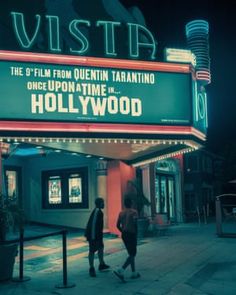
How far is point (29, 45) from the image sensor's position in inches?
503

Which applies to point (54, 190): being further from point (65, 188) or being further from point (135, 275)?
point (135, 275)

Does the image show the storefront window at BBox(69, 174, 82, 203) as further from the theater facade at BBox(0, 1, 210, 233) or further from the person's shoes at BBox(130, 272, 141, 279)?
the person's shoes at BBox(130, 272, 141, 279)

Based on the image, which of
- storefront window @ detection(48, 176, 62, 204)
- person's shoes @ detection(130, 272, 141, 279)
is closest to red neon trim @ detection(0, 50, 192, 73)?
person's shoes @ detection(130, 272, 141, 279)

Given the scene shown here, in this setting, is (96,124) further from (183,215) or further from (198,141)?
(183,215)

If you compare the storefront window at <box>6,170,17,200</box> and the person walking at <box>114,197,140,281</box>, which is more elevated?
the storefront window at <box>6,170,17,200</box>

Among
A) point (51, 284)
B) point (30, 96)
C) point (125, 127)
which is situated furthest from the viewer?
point (125, 127)

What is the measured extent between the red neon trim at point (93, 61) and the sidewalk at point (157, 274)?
218 inches

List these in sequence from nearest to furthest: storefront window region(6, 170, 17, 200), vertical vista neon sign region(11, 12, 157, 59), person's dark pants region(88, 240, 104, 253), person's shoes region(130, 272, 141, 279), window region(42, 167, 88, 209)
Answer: person's shoes region(130, 272, 141, 279) → person's dark pants region(88, 240, 104, 253) → vertical vista neon sign region(11, 12, 157, 59) → window region(42, 167, 88, 209) → storefront window region(6, 170, 17, 200)

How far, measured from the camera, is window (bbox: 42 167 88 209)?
20.2 meters

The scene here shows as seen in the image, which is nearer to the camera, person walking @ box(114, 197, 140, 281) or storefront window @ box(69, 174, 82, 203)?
person walking @ box(114, 197, 140, 281)

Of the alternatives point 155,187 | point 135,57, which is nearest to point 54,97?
point 135,57

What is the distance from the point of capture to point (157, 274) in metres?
10.1

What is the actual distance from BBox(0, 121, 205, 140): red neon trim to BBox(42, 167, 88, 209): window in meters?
6.94

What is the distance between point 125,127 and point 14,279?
559 cm
